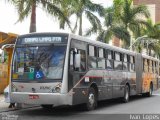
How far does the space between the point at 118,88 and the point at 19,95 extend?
7135mm

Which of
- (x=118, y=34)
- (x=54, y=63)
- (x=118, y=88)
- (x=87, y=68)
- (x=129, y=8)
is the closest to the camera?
(x=54, y=63)

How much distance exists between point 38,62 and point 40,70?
32 cm

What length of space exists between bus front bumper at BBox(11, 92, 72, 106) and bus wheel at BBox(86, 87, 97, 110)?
6.65 ft

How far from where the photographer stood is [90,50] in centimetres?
1766

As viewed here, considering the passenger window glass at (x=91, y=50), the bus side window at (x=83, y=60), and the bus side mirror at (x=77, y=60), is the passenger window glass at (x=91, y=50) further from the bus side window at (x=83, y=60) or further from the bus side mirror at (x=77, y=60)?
the bus side mirror at (x=77, y=60)

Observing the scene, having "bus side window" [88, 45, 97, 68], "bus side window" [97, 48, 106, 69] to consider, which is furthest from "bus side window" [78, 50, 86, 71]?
"bus side window" [97, 48, 106, 69]

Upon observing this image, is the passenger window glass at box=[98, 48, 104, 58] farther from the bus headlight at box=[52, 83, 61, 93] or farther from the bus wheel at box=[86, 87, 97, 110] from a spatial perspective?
the bus headlight at box=[52, 83, 61, 93]

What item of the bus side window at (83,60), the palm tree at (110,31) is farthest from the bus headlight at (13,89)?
the palm tree at (110,31)

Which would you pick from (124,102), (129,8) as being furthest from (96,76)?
(129,8)

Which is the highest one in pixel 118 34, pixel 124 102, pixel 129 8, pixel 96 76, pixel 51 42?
pixel 129 8

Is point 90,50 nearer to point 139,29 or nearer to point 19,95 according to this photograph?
point 19,95

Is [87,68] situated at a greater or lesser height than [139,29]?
lesser

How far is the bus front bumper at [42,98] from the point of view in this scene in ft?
49.3

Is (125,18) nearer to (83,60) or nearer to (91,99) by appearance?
(91,99)
